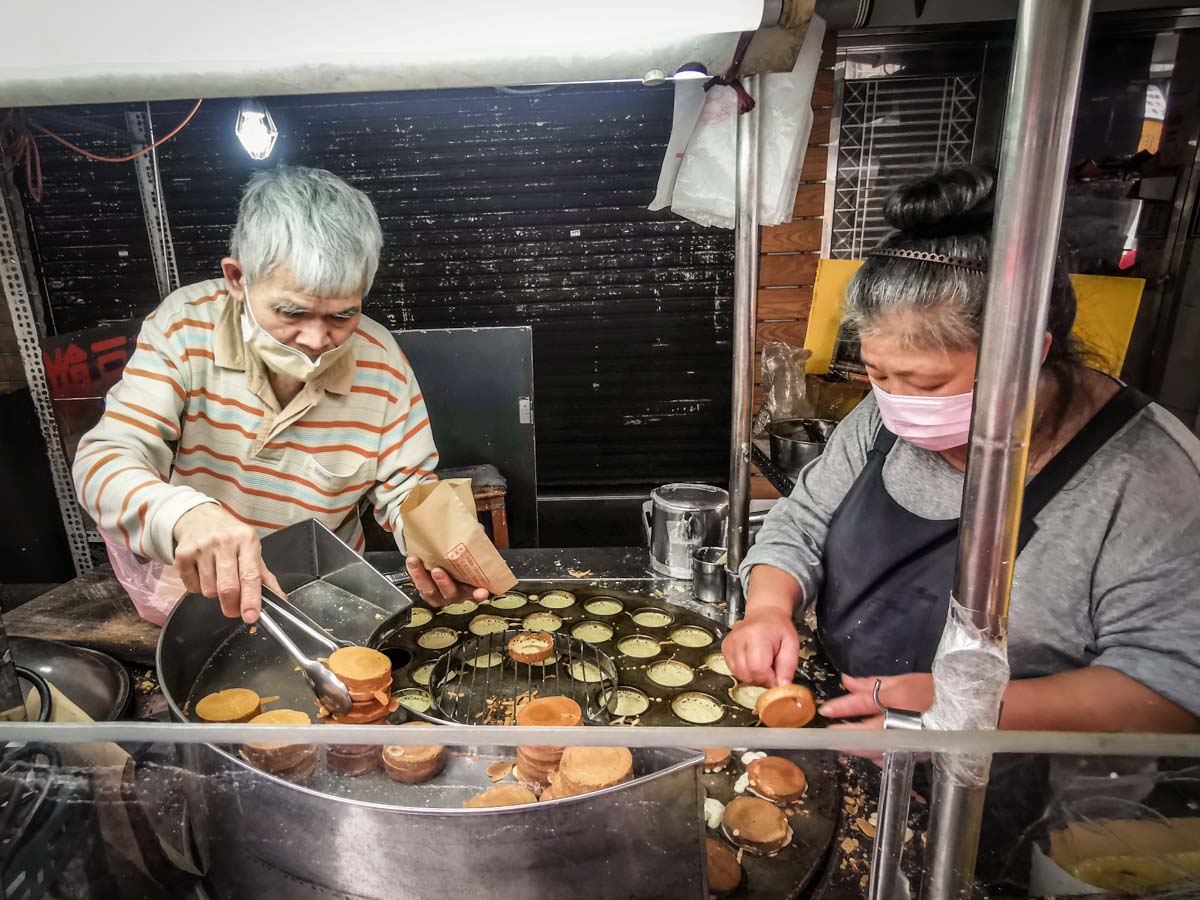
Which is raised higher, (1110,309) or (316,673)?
(1110,309)

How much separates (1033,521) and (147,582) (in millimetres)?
2360

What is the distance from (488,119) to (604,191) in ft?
3.33

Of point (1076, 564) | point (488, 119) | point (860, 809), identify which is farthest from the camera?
point (488, 119)

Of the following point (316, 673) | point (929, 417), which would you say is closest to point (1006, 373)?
point (929, 417)

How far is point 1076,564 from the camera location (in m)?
1.42

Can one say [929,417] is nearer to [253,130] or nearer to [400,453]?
[400,453]

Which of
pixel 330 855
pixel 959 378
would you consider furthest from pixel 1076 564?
pixel 330 855

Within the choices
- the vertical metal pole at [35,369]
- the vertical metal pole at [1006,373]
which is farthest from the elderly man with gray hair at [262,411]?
the vertical metal pole at [35,369]

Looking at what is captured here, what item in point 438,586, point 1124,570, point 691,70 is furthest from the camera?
point 438,586

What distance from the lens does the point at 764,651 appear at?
1632mm

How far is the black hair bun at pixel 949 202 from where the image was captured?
1.42 m

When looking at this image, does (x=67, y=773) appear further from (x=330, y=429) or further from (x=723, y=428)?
(x=723, y=428)

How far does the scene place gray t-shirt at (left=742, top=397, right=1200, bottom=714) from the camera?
4.23 ft

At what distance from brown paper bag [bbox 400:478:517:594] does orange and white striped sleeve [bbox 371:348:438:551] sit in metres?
0.55
